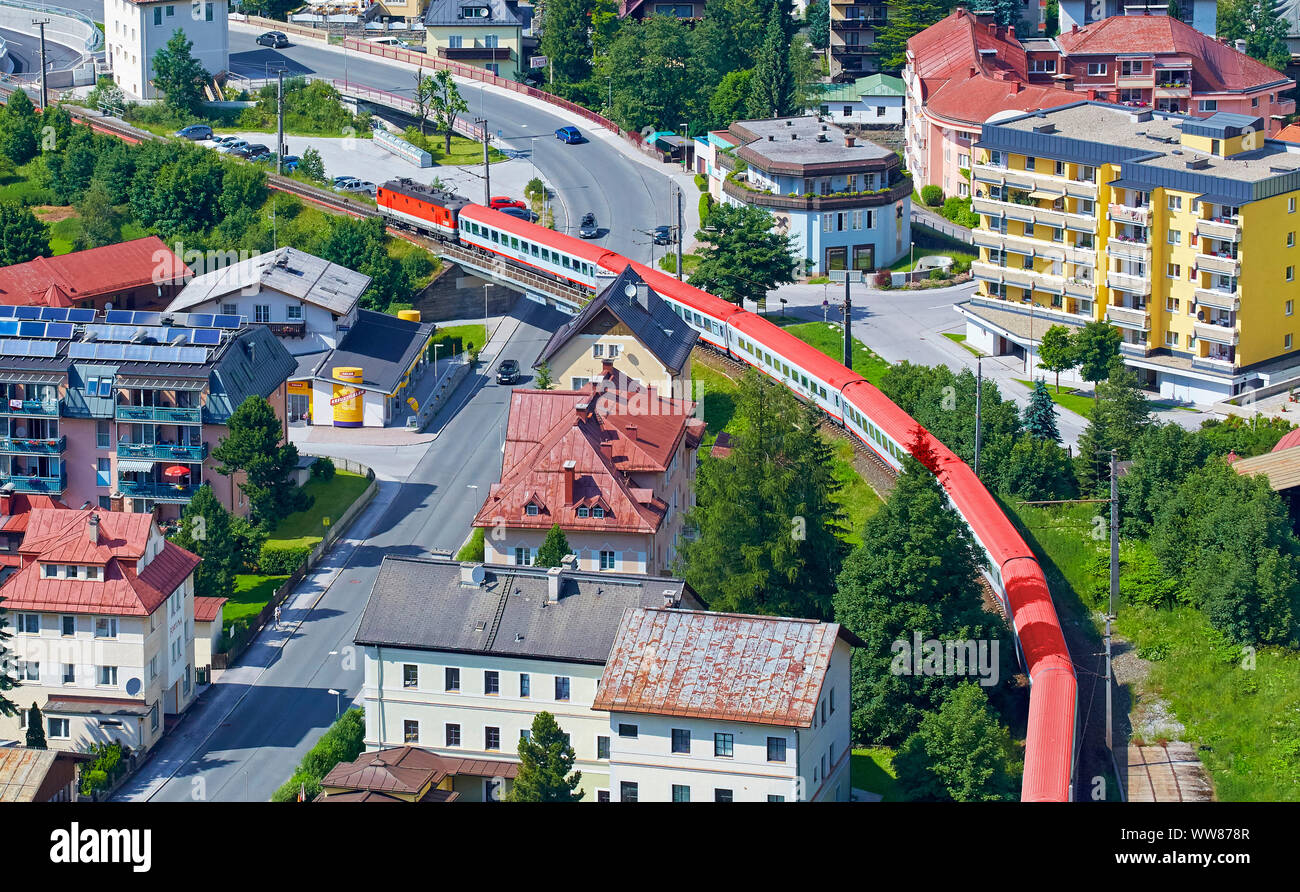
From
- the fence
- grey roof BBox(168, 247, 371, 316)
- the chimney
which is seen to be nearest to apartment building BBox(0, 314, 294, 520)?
the fence

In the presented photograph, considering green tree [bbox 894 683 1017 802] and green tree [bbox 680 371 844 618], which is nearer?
green tree [bbox 894 683 1017 802]

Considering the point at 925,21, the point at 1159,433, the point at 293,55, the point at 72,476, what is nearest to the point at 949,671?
the point at 1159,433

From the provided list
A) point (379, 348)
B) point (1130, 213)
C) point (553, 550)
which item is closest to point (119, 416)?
point (379, 348)

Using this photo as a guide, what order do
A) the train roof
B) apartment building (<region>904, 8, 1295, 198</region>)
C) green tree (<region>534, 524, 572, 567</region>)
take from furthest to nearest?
1. apartment building (<region>904, 8, 1295, 198</region>)
2. the train roof
3. green tree (<region>534, 524, 572, 567</region>)

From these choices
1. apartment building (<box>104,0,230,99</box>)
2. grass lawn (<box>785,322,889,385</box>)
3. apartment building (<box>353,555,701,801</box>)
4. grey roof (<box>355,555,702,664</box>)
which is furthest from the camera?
apartment building (<box>104,0,230,99</box>)

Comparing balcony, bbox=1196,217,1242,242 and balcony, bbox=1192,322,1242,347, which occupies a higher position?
balcony, bbox=1196,217,1242,242

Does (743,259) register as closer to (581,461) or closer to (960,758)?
(581,461)

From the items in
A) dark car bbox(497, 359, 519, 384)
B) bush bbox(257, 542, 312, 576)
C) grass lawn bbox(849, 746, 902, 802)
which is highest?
dark car bbox(497, 359, 519, 384)

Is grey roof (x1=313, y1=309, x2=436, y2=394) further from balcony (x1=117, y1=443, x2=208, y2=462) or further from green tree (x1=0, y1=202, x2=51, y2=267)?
green tree (x1=0, y1=202, x2=51, y2=267)
